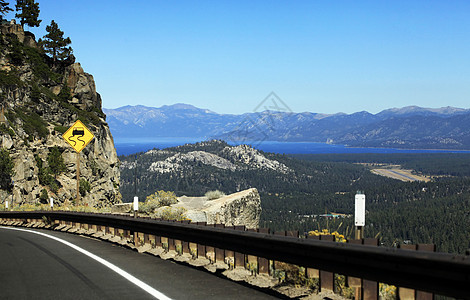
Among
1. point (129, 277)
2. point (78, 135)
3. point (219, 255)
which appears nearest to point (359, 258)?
point (219, 255)

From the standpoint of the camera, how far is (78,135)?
2608 cm

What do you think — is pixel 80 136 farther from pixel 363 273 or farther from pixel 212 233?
pixel 363 273

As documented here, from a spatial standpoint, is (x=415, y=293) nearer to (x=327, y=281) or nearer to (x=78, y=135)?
(x=327, y=281)

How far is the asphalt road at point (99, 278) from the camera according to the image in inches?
303

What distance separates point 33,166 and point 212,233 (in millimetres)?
49162

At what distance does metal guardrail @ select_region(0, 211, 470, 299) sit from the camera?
5.31 metres

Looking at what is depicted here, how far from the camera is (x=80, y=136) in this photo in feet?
86.1

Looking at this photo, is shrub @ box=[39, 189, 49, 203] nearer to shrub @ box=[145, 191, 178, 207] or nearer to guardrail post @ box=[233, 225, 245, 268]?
shrub @ box=[145, 191, 178, 207]

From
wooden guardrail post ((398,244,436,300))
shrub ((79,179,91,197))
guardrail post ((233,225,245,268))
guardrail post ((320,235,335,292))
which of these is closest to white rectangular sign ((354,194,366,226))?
guardrail post ((320,235,335,292))

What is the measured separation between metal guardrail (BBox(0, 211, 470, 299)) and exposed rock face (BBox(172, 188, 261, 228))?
46.6 feet

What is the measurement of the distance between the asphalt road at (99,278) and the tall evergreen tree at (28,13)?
77.7m

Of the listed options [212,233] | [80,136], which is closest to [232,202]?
[80,136]

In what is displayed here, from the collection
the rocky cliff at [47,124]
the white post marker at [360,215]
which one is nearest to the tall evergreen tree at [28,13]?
the rocky cliff at [47,124]

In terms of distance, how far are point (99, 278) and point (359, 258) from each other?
14.9 ft
